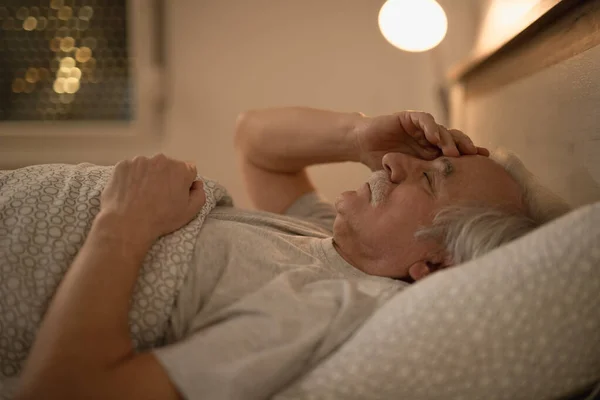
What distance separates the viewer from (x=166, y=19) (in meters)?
2.12

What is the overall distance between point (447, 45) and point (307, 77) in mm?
561

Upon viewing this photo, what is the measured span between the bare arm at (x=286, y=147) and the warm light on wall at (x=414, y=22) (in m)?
0.54

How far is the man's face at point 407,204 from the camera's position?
2.86 feet

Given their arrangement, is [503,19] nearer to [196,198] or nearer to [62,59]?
[196,198]

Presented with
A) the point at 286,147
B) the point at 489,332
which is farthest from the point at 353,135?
the point at 489,332

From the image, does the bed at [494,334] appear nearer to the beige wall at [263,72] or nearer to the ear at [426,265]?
the ear at [426,265]

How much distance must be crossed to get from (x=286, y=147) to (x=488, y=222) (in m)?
0.60

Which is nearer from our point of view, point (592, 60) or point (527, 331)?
point (527, 331)

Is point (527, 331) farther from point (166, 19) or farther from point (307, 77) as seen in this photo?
point (166, 19)

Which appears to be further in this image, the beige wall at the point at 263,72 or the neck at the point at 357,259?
the beige wall at the point at 263,72

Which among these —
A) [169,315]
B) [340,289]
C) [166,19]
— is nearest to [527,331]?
[340,289]

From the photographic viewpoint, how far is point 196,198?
0.91m

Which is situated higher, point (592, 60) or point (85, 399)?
point (592, 60)

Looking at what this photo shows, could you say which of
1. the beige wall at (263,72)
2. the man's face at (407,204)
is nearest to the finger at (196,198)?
the man's face at (407,204)
